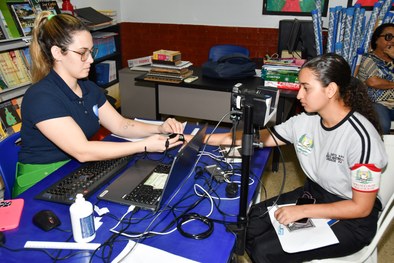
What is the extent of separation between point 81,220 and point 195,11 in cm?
386

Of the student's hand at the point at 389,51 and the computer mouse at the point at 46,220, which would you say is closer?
the computer mouse at the point at 46,220

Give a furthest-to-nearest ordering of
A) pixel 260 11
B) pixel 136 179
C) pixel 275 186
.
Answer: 1. pixel 260 11
2. pixel 275 186
3. pixel 136 179

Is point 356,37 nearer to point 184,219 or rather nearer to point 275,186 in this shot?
point 275,186

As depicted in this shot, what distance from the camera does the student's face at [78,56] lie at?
5.22ft

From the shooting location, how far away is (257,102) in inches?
40.9

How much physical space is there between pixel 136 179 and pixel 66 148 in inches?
13.3

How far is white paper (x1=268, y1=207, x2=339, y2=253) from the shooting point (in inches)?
52.9

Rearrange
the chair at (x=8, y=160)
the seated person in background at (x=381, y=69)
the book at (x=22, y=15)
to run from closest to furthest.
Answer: the chair at (x=8, y=160) < the book at (x=22, y=15) < the seated person in background at (x=381, y=69)

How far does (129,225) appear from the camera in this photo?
119cm

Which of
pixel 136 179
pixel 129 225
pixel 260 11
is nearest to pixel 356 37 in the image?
pixel 260 11

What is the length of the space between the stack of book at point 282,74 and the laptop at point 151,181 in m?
1.47

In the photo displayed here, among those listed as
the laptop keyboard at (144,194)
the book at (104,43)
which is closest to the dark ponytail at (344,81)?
the laptop keyboard at (144,194)

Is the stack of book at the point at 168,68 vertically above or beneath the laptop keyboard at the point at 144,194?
above

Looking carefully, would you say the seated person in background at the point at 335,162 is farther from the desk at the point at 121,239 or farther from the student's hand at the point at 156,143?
the student's hand at the point at 156,143
